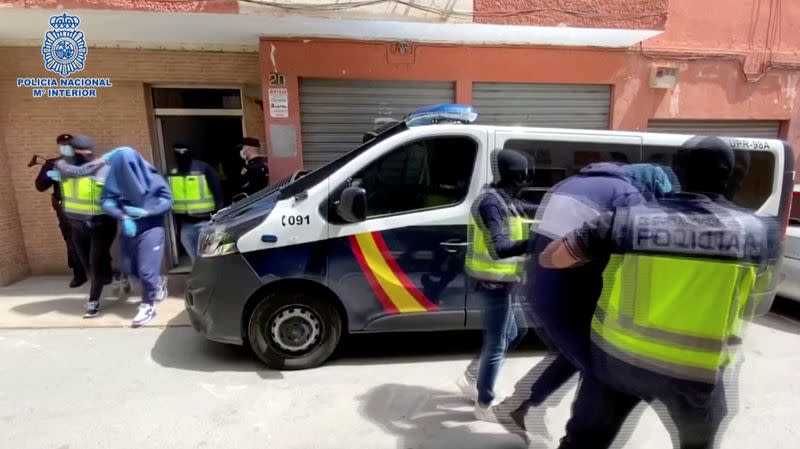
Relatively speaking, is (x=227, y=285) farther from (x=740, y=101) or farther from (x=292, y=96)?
(x=740, y=101)

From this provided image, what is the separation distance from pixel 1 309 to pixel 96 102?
8.81 ft

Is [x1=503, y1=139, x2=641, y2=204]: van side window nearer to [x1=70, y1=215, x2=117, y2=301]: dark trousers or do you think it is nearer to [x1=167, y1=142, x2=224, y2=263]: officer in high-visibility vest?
[x1=167, y1=142, x2=224, y2=263]: officer in high-visibility vest

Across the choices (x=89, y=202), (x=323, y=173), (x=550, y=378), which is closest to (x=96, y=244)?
(x=89, y=202)

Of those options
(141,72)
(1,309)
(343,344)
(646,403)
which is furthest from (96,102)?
(646,403)

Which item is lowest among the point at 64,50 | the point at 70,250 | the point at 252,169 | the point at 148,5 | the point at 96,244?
the point at 70,250

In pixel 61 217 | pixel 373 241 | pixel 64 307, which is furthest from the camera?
pixel 61 217

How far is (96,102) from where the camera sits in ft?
18.9

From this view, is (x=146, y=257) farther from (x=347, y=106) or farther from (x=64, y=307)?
(x=347, y=106)

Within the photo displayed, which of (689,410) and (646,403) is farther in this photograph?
(646,403)

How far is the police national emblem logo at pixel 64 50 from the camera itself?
202 inches

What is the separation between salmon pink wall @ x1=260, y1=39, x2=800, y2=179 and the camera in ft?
18.4

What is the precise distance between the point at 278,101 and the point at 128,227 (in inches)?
90.1

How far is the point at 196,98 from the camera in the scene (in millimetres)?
6137

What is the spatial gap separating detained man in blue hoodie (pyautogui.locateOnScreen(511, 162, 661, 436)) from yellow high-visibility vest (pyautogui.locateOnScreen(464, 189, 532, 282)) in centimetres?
25
